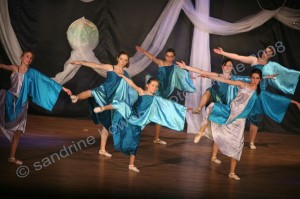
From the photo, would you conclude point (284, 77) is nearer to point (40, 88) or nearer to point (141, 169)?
point (141, 169)

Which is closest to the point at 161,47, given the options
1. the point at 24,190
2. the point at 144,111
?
the point at 144,111

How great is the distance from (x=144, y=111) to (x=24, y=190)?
1.72 m

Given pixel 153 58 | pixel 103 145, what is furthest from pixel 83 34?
pixel 103 145

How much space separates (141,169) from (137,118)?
58 cm

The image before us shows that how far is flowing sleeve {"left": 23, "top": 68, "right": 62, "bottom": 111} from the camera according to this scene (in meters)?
5.41

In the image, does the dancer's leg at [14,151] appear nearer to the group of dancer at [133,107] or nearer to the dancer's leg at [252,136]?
the group of dancer at [133,107]

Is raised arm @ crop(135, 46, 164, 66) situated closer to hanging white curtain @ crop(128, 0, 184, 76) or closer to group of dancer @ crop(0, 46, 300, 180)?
hanging white curtain @ crop(128, 0, 184, 76)

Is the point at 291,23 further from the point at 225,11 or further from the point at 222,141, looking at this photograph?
the point at 222,141

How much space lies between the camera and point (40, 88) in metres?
5.56

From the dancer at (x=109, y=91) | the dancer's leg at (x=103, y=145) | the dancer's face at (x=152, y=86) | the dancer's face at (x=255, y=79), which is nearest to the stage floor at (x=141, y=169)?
the dancer's leg at (x=103, y=145)

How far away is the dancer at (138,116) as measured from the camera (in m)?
5.52

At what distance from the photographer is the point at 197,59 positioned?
8.30 m

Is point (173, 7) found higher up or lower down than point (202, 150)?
higher up

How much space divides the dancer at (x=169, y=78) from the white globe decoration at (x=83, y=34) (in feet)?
4.93
